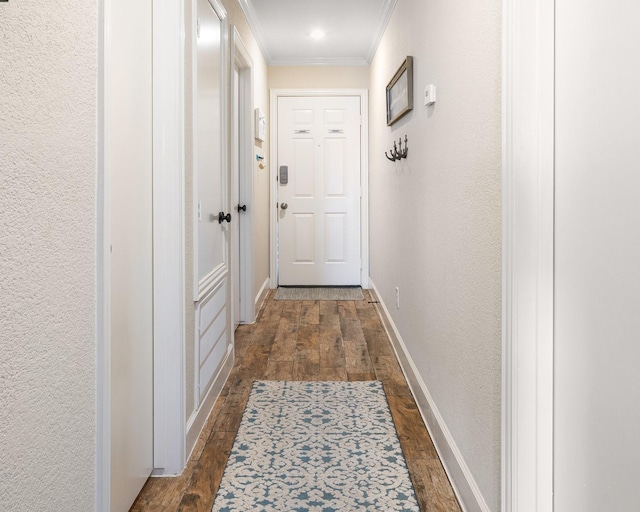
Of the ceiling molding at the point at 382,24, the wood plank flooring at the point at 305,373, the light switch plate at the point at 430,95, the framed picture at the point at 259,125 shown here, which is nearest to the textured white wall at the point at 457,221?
the light switch plate at the point at 430,95

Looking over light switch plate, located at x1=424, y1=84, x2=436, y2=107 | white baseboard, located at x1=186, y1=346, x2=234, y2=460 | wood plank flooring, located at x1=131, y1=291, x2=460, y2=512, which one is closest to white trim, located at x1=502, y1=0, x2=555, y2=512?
wood plank flooring, located at x1=131, y1=291, x2=460, y2=512

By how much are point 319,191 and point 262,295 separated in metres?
1.40

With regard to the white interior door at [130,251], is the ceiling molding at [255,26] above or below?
above

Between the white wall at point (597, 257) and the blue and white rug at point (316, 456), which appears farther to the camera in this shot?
the blue and white rug at point (316, 456)

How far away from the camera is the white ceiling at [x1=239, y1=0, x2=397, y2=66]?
3918 millimetres

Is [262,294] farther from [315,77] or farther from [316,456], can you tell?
[316,456]

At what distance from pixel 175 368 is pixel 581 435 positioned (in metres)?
1.37

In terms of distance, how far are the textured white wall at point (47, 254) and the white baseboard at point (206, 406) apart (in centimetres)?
82

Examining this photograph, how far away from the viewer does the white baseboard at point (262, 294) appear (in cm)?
468

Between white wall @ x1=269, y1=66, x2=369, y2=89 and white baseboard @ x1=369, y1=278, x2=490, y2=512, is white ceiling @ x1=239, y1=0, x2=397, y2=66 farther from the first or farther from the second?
white baseboard @ x1=369, y1=278, x2=490, y2=512

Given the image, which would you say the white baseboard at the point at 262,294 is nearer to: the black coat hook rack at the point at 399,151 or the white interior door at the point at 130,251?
the black coat hook rack at the point at 399,151

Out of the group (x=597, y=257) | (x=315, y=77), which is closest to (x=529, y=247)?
(x=597, y=257)

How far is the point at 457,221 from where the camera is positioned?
73.2 inches

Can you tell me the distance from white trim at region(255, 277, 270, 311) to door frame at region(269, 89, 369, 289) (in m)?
0.23
